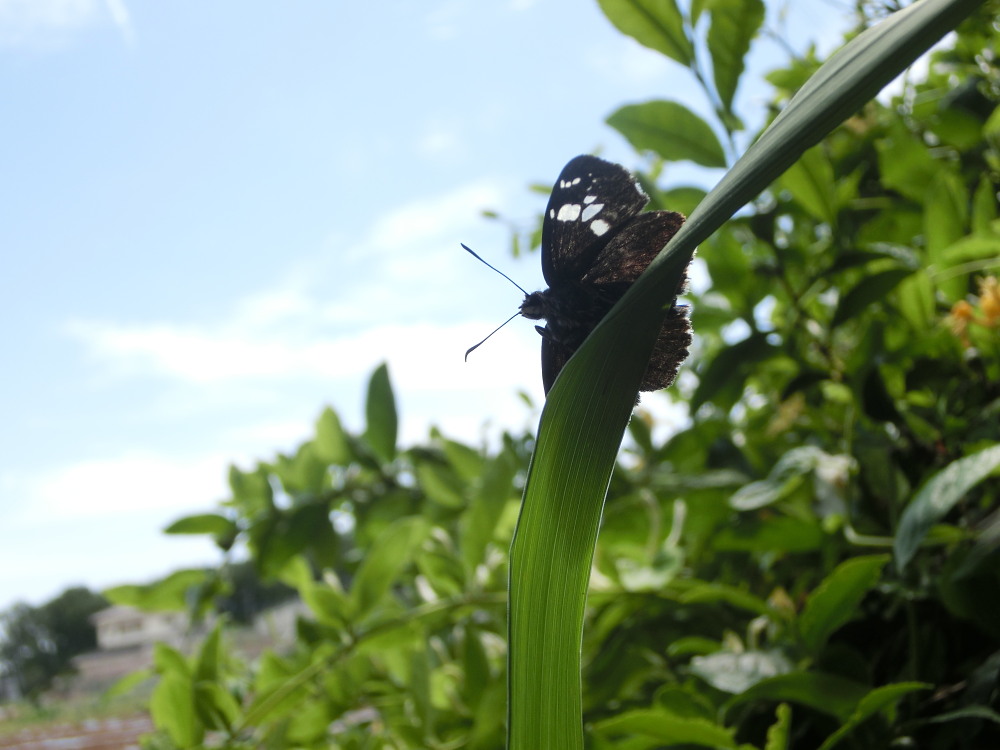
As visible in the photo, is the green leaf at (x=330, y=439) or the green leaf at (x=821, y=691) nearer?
the green leaf at (x=821, y=691)

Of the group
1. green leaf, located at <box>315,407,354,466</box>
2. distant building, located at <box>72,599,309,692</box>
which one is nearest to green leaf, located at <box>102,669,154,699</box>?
distant building, located at <box>72,599,309,692</box>

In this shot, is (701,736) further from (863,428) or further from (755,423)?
(755,423)

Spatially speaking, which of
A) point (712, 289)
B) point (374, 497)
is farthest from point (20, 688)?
point (712, 289)

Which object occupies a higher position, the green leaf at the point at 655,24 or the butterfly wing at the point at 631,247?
the green leaf at the point at 655,24

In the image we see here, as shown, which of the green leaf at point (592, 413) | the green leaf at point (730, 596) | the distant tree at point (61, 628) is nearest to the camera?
the green leaf at point (592, 413)

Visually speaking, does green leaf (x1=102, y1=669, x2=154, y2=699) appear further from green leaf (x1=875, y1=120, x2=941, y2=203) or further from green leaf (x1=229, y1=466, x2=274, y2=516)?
green leaf (x1=875, y1=120, x2=941, y2=203)

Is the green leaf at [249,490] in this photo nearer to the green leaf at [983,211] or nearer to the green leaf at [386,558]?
the green leaf at [386,558]

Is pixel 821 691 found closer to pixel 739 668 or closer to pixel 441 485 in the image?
pixel 739 668

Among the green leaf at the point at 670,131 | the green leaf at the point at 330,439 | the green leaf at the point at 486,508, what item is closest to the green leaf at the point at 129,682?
A: the green leaf at the point at 330,439
